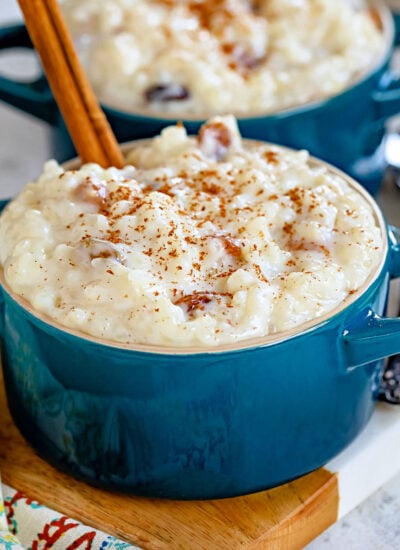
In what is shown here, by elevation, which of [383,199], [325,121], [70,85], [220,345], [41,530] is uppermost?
[70,85]

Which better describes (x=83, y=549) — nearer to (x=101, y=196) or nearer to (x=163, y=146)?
(x=101, y=196)

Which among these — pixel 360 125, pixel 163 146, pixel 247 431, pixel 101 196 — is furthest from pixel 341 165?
pixel 247 431

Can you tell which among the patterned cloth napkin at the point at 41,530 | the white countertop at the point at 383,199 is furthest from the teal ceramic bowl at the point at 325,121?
the patterned cloth napkin at the point at 41,530

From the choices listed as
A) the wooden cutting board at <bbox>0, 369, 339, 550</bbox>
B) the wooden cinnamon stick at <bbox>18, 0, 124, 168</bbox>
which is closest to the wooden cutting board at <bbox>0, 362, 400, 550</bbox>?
the wooden cutting board at <bbox>0, 369, 339, 550</bbox>

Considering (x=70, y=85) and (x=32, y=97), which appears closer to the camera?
(x=70, y=85)

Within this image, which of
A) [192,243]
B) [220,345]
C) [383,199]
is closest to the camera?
[220,345]

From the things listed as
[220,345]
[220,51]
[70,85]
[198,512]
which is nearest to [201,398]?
[220,345]

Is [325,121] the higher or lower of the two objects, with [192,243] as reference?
lower

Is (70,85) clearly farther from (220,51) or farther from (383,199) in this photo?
(383,199)

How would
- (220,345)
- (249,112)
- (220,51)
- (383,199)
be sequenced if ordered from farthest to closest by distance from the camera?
(383,199) → (220,51) → (249,112) → (220,345)
